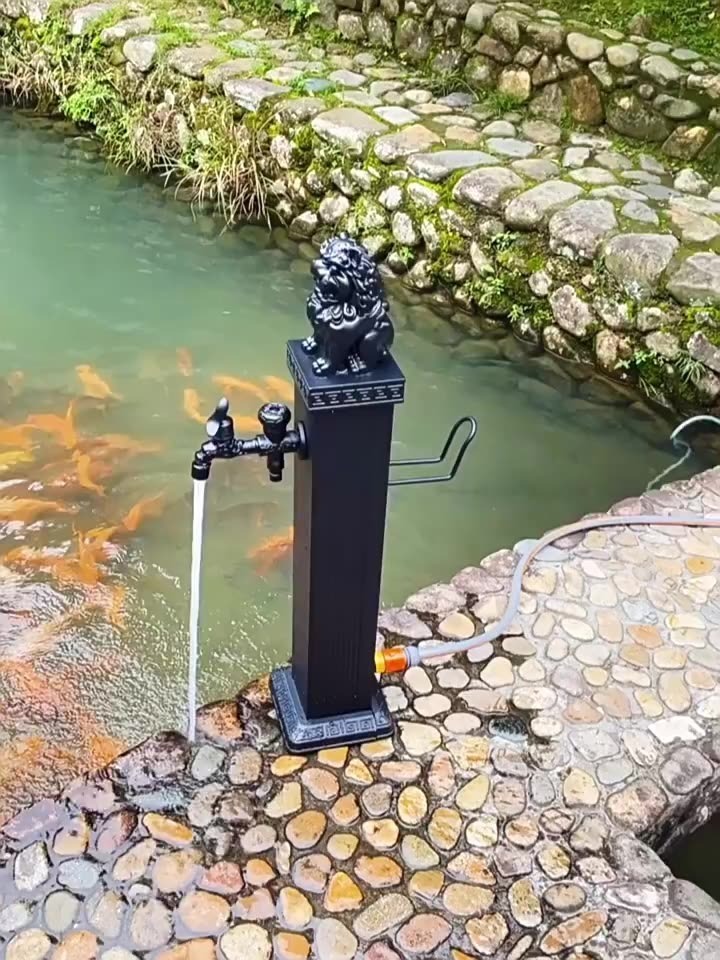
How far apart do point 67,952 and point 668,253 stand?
426 centimetres

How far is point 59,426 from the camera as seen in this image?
16.2 feet

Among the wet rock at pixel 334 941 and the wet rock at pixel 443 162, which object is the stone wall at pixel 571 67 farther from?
the wet rock at pixel 334 941

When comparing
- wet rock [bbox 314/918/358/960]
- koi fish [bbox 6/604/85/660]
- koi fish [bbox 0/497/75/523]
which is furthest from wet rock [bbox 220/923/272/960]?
koi fish [bbox 0/497/75/523]

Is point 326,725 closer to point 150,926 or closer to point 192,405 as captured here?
point 150,926

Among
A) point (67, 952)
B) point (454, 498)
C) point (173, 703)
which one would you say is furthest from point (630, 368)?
point (67, 952)

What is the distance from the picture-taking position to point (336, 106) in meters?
6.52

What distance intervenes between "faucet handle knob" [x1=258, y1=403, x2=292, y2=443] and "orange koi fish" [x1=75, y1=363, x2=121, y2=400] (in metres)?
2.96

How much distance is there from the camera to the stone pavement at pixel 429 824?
243 cm

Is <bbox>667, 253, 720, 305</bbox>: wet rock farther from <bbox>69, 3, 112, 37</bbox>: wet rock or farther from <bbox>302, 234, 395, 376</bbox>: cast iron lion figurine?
<bbox>69, 3, 112, 37</bbox>: wet rock

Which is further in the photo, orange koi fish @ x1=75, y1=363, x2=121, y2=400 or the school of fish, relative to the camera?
orange koi fish @ x1=75, y1=363, x2=121, y2=400

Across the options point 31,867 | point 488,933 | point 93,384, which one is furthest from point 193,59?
point 488,933

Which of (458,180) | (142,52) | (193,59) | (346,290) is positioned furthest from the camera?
(142,52)

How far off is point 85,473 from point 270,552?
1.08 metres

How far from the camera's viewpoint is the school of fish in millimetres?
3357
